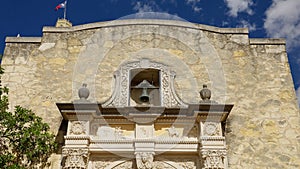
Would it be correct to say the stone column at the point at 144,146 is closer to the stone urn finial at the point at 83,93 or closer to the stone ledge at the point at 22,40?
the stone urn finial at the point at 83,93

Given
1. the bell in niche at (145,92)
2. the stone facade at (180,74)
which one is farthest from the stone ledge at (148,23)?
the bell in niche at (145,92)

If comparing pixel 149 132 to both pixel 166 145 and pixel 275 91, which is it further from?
pixel 275 91

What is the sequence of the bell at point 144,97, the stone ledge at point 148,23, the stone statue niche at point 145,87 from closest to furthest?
the bell at point 144,97 < the stone statue niche at point 145,87 < the stone ledge at point 148,23

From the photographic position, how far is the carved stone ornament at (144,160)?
235 inches

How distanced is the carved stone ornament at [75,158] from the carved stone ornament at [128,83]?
0.97 m

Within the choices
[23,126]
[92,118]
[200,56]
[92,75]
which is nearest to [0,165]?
[23,126]

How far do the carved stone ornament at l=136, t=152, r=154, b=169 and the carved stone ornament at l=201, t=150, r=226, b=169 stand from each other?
841 millimetres

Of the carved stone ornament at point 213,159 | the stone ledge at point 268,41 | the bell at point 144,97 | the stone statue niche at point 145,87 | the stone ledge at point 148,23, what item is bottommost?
the carved stone ornament at point 213,159

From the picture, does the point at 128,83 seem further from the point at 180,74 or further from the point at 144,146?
the point at 144,146

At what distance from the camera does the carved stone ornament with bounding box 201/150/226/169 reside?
5.84 metres

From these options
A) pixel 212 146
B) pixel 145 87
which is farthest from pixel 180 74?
pixel 212 146

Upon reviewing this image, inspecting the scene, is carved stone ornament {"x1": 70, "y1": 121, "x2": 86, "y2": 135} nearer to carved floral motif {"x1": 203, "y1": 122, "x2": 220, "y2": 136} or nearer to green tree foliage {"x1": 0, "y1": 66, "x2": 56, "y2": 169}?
green tree foliage {"x1": 0, "y1": 66, "x2": 56, "y2": 169}

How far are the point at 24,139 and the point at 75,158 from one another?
93 centimetres

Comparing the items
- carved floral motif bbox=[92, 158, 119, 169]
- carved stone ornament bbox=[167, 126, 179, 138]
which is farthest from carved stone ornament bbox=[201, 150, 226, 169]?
carved floral motif bbox=[92, 158, 119, 169]
